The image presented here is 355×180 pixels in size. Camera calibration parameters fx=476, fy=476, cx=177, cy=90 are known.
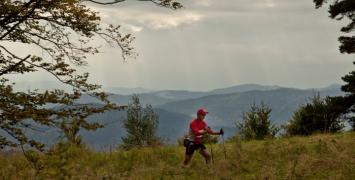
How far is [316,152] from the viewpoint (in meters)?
15.9

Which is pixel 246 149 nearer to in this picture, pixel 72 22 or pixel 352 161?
pixel 352 161

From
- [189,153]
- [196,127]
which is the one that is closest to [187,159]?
[189,153]

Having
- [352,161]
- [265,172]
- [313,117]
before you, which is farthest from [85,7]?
[313,117]

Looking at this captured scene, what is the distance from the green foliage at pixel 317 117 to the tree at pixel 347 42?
0.57m

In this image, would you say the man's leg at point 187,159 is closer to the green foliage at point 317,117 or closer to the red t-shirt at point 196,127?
the red t-shirt at point 196,127

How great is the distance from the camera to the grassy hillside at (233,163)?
504 inches

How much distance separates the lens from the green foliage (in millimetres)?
30359

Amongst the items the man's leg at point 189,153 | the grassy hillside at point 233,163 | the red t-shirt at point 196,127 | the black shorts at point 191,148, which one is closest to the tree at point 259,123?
the grassy hillside at point 233,163

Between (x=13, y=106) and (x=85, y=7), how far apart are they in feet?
9.97

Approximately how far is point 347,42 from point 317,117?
201 inches

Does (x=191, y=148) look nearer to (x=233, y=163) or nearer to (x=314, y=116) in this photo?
(x=233, y=163)

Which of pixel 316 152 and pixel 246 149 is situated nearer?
pixel 316 152

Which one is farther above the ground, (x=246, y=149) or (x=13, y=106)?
(x=13, y=106)

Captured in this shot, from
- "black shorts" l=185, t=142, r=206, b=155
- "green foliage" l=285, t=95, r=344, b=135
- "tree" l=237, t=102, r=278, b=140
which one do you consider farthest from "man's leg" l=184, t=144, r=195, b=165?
"green foliage" l=285, t=95, r=344, b=135
